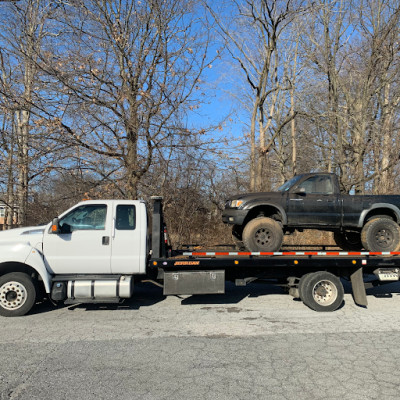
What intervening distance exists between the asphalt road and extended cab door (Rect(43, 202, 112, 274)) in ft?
2.81


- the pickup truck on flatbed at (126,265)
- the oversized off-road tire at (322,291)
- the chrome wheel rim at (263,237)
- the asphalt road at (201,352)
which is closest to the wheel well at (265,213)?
the chrome wheel rim at (263,237)

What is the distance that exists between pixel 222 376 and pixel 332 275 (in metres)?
3.81

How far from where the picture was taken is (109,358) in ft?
14.0

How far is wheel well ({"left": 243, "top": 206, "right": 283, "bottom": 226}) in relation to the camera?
7539 millimetres

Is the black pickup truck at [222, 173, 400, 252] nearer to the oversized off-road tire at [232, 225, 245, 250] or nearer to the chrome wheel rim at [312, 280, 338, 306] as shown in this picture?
the oversized off-road tire at [232, 225, 245, 250]

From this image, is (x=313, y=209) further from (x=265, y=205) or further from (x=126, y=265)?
(x=126, y=265)

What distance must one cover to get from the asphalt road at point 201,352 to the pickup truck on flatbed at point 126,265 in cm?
41

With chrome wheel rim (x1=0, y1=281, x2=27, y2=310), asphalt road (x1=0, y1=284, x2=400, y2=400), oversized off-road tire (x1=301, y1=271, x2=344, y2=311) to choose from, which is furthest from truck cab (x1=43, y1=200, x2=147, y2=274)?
oversized off-road tire (x1=301, y1=271, x2=344, y2=311)

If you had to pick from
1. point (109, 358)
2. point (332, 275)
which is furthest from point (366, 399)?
point (332, 275)

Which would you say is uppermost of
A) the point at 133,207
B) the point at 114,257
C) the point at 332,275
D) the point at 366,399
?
the point at 133,207

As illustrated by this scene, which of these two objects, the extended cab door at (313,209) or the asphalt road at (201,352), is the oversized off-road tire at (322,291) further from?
the extended cab door at (313,209)

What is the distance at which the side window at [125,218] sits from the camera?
641cm

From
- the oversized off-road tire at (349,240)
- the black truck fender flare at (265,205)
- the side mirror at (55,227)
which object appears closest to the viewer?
the side mirror at (55,227)

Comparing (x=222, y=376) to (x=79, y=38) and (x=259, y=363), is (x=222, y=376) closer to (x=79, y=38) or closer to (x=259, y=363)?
(x=259, y=363)
